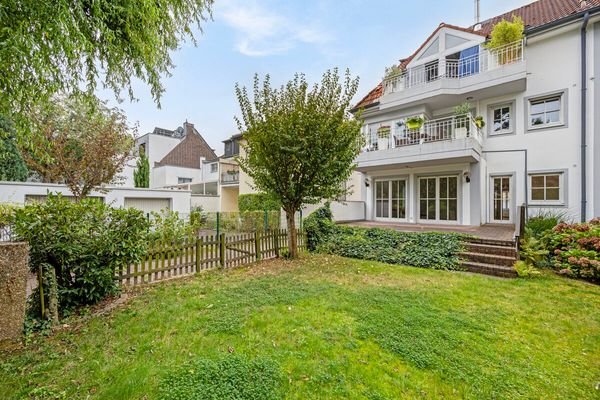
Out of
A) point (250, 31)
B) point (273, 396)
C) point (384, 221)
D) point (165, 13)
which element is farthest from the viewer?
point (384, 221)

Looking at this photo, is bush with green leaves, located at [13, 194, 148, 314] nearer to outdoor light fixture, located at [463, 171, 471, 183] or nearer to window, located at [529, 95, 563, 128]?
outdoor light fixture, located at [463, 171, 471, 183]

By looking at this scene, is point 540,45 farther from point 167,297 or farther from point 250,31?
point 167,297

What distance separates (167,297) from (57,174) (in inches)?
444

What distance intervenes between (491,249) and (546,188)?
540 cm

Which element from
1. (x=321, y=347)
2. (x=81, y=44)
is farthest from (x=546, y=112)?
(x=81, y=44)

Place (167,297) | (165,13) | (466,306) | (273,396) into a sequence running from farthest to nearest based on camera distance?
(167,297)
(466,306)
(165,13)
(273,396)

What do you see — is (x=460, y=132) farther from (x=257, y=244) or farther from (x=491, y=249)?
(x=257, y=244)

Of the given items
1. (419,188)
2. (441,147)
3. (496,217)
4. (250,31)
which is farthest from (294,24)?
(496,217)

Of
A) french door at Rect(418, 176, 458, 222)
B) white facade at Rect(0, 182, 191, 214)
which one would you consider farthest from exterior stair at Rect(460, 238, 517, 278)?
white facade at Rect(0, 182, 191, 214)

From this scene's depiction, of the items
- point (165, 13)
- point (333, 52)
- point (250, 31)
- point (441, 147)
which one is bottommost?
point (441, 147)

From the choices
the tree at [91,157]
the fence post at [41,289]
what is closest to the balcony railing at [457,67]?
the tree at [91,157]

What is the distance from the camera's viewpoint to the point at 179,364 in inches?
117

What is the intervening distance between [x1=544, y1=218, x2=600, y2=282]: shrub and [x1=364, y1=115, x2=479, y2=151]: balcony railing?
4.61 meters

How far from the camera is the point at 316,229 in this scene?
1059 cm
